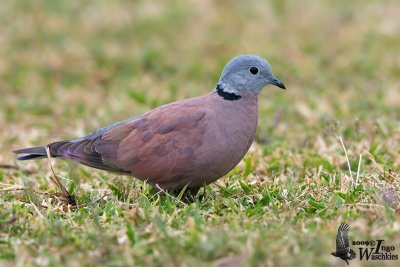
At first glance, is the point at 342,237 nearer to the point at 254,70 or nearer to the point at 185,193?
the point at 185,193

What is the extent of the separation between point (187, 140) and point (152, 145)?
0.27m

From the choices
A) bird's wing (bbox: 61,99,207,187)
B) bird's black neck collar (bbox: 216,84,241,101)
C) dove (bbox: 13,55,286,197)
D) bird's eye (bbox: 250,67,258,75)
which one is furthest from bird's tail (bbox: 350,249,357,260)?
bird's eye (bbox: 250,67,258,75)

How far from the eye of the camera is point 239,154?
453cm

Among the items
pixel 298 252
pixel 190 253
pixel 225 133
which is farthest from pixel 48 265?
pixel 225 133

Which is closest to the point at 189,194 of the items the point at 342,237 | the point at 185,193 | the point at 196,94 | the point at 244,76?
the point at 185,193

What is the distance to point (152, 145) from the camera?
4637 millimetres

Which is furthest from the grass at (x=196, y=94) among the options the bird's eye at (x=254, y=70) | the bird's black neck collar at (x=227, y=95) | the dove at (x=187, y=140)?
the bird's eye at (x=254, y=70)

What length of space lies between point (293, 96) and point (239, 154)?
373 cm

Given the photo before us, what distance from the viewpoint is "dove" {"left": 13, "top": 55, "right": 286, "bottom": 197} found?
447 centimetres

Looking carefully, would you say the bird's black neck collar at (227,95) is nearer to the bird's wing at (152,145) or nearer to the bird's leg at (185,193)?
the bird's wing at (152,145)
